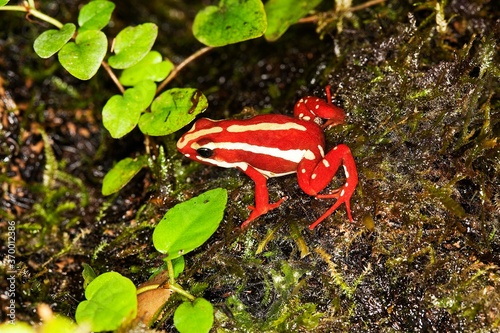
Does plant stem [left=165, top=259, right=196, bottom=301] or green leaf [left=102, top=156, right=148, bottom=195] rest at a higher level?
green leaf [left=102, top=156, right=148, bottom=195]

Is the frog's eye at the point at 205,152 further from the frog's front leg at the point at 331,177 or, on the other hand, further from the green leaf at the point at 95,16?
the green leaf at the point at 95,16

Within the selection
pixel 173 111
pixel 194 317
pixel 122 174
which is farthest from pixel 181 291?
pixel 173 111

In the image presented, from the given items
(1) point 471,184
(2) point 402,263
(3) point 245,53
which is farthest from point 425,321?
(3) point 245,53

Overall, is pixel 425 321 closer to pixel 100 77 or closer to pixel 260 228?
pixel 260 228

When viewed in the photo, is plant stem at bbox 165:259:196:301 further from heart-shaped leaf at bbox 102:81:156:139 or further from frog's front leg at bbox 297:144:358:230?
heart-shaped leaf at bbox 102:81:156:139

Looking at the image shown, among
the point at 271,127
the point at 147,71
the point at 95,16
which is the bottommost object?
the point at 271,127

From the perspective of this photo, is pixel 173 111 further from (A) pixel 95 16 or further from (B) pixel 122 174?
(A) pixel 95 16

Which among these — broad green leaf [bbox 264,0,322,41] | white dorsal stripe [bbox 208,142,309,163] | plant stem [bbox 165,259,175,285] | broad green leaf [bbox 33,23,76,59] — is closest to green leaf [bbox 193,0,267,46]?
broad green leaf [bbox 264,0,322,41]

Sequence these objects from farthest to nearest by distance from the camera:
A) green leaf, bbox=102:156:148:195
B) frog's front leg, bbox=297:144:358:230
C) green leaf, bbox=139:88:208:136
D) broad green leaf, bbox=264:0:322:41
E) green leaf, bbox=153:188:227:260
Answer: broad green leaf, bbox=264:0:322:41 < green leaf, bbox=102:156:148:195 < green leaf, bbox=139:88:208:136 < frog's front leg, bbox=297:144:358:230 < green leaf, bbox=153:188:227:260
